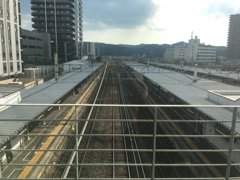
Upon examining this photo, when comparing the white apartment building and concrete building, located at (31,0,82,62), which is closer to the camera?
the white apartment building

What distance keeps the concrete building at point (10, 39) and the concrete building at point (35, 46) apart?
394 inches

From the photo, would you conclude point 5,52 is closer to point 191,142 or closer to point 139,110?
point 139,110

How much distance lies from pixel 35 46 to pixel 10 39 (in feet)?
64.7

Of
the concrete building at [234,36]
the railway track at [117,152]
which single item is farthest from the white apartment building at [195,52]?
the railway track at [117,152]

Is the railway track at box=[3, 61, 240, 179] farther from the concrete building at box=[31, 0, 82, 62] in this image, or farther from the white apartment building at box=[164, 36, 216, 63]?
the concrete building at box=[31, 0, 82, 62]

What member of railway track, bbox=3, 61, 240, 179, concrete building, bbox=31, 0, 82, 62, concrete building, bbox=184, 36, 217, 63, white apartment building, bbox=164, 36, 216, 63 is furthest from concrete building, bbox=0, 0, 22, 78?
concrete building, bbox=184, 36, 217, 63

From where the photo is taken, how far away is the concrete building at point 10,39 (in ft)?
82.6

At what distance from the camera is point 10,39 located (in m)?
27.0

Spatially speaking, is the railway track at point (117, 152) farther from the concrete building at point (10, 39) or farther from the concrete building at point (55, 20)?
→ the concrete building at point (55, 20)

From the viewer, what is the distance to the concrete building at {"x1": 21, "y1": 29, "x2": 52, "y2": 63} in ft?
136

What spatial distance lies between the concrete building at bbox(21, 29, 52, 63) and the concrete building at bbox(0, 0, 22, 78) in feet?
32.8

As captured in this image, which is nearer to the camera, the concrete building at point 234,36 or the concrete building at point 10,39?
the concrete building at point 10,39

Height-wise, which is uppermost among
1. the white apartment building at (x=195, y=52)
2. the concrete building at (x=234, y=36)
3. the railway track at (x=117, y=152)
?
the concrete building at (x=234, y=36)

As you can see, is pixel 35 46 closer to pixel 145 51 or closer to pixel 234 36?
pixel 234 36
